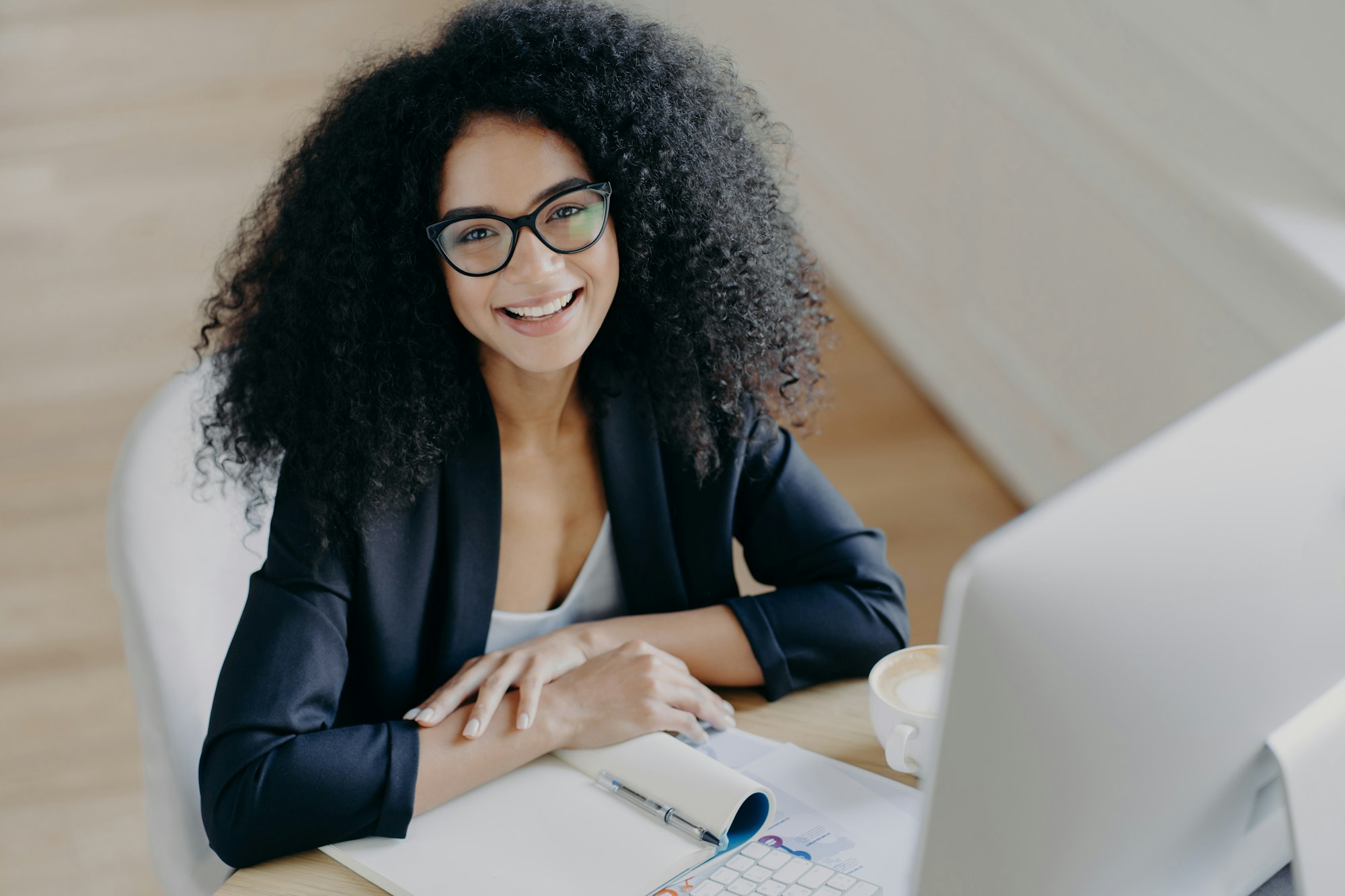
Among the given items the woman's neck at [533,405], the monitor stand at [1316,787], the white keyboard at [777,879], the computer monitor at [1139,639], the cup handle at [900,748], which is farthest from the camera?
the woman's neck at [533,405]

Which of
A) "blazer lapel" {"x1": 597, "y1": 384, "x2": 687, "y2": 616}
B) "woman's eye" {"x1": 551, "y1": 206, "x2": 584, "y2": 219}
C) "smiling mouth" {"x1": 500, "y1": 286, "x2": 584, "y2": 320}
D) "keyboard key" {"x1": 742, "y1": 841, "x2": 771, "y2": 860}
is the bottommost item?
"keyboard key" {"x1": 742, "y1": 841, "x2": 771, "y2": 860}

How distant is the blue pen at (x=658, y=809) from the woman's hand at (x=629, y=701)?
4 centimetres

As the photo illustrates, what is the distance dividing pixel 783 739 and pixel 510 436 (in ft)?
1.40

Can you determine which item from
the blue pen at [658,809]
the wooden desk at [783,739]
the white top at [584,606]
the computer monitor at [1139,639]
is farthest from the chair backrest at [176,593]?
the computer monitor at [1139,639]

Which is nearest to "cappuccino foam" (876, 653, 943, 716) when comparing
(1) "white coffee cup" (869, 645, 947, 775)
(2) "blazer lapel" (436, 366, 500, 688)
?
(1) "white coffee cup" (869, 645, 947, 775)

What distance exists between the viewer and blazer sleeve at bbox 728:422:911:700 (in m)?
1.36

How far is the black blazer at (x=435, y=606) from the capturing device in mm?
1167

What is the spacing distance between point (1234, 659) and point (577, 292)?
0.78 meters

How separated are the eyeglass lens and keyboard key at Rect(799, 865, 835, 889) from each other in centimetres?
59

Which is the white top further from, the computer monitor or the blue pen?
the computer monitor

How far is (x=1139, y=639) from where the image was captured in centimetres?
66

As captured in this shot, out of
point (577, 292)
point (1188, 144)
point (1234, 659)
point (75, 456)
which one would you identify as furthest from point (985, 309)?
point (1234, 659)

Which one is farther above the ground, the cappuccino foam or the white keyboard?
the cappuccino foam

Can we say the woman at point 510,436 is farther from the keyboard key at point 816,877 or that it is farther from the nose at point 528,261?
the keyboard key at point 816,877
